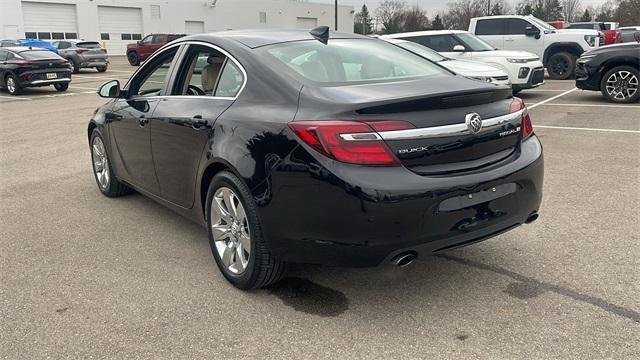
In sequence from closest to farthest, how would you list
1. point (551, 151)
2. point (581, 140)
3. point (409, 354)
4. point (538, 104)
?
1. point (409, 354)
2. point (551, 151)
3. point (581, 140)
4. point (538, 104)

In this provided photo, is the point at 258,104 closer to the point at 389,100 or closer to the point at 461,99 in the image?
the point at 389,100

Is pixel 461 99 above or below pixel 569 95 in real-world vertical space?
above

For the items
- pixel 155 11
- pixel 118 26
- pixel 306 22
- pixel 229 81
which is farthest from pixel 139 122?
pixel 306 22

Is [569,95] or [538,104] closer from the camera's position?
[538,104]

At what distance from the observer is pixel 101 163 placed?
5797 millimetres

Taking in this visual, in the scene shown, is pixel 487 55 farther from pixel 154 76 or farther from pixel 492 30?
pixel 154 76

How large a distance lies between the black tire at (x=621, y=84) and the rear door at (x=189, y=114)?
32.9ft

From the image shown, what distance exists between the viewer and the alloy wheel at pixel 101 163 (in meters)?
5.61

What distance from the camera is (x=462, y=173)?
3.02 m

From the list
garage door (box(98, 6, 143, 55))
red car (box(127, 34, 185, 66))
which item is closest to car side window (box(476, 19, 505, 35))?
red car (box(127, 34, 185, 66))

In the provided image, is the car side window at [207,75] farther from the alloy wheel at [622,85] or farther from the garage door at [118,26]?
the garage door at [118,26]

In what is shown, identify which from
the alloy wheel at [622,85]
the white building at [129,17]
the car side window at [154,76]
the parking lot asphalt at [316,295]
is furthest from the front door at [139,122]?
the white building at [129,17]

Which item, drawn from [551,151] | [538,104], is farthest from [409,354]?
[538,104]

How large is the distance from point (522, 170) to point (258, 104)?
1589mm
